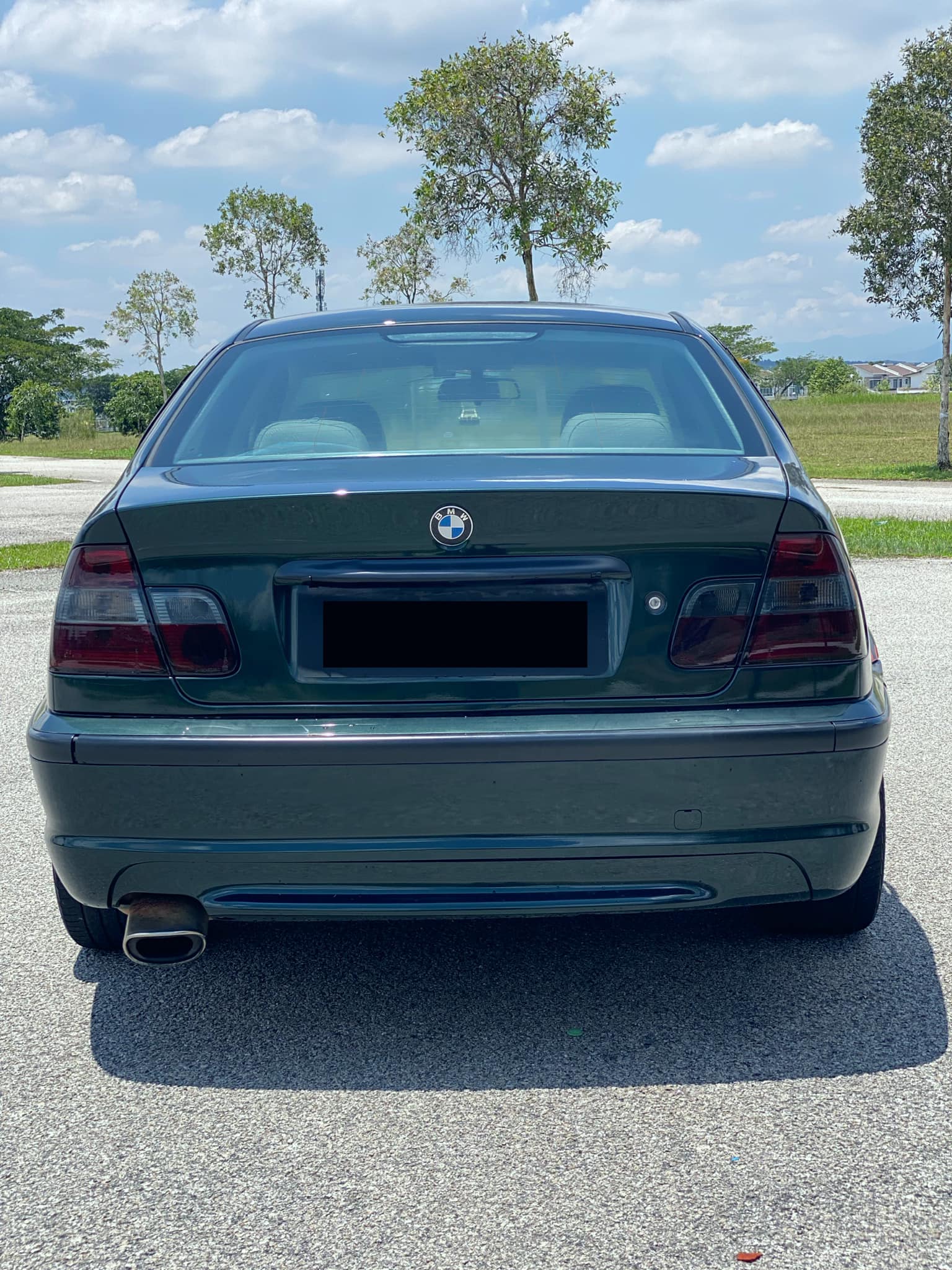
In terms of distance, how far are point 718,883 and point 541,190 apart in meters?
24.6

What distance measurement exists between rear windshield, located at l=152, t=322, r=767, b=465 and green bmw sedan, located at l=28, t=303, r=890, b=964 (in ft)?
1.57

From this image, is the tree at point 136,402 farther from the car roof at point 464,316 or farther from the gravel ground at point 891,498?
the car roof at point 464,316

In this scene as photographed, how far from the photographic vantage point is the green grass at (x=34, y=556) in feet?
40.2

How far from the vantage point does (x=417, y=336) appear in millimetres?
3514

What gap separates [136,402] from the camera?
75500mm

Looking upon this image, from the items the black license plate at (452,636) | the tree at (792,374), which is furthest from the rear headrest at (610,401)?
the tree at (792,374)

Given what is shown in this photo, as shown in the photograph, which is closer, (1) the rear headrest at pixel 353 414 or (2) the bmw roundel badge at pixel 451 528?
(2) the bmw roundel badge at pixel 451 528

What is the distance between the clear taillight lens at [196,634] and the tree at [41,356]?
283 feet

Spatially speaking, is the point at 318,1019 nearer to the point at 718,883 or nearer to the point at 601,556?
the point at 718,883

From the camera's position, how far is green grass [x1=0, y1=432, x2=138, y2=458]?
46062 millimetres

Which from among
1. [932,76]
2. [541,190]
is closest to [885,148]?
[932,76]

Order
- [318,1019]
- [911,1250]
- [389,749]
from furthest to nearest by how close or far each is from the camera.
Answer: [318,1019] < [389,749] < [911,1250]

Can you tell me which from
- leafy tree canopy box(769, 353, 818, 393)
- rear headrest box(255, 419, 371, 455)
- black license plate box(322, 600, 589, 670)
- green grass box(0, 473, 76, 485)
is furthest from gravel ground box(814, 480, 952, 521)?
leafy tree canopy box(769, 353, 818, 393)

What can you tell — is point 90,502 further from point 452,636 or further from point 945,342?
point 452,636
